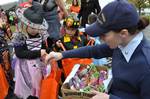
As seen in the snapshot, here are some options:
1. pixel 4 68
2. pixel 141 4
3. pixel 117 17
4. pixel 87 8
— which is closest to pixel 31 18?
pixel 4 68

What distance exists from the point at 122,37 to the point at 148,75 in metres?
0.28

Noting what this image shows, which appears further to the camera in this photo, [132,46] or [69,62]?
[69,62]

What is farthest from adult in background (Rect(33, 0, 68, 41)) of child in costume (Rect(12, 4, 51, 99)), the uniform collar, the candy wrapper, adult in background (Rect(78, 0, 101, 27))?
adult in background (Rect(78, 0, 101, 27))

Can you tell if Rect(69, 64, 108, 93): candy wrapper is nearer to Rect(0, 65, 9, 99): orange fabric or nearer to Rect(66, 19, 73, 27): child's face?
Rect(66, 19, 73, 27): child's face

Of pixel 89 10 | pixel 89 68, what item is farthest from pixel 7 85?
pixel 89 10

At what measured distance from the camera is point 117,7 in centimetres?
224

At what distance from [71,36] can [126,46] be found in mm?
2190

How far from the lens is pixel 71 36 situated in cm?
448

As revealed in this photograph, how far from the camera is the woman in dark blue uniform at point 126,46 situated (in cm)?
221

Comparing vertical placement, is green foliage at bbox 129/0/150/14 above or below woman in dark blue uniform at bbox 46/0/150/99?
below

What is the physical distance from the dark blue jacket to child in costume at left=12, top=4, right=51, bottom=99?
58.5 inches

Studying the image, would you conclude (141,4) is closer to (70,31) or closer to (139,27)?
(70,31)

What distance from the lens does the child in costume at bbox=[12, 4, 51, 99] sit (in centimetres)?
384

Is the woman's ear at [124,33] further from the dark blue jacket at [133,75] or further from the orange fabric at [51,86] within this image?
the orange fabric at [51,86]
